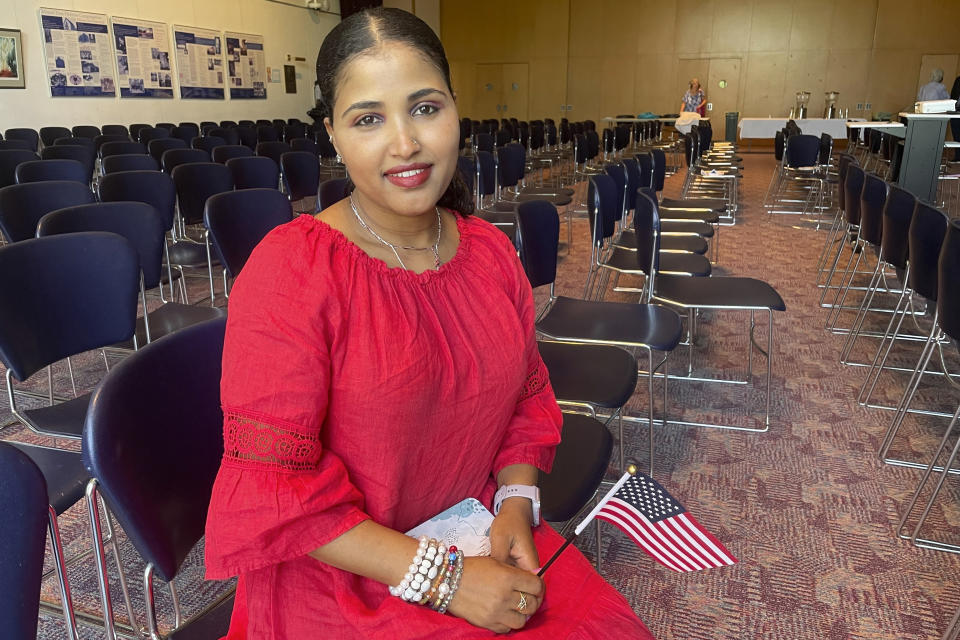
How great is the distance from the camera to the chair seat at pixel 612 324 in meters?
2.82

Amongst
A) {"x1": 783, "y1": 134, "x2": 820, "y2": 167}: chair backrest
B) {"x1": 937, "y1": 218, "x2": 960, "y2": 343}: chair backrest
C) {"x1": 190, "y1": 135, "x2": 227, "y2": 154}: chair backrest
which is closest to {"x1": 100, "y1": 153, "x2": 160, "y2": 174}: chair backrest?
{"x1": 190, "y1": 135, "x2": 227, "y2": 154}: chair backrest

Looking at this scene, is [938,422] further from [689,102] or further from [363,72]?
[689,102]

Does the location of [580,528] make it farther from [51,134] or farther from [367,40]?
[51,134]

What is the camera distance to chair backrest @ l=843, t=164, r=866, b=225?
4.58 m

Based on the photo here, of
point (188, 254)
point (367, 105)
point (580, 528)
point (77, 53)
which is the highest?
point (77, 53)

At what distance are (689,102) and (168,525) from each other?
16.5 metres

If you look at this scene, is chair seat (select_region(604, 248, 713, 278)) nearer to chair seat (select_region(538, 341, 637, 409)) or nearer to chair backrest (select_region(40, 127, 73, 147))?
chair seat (select_region(538, 341, 637, 409))

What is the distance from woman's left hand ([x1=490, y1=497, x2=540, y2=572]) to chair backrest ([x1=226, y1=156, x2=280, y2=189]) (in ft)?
15.9

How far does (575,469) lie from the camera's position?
6.08 feet

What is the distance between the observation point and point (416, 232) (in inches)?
52.4

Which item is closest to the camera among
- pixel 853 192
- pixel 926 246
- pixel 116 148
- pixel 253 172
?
pixel 926 246

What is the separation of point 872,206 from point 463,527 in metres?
3.78

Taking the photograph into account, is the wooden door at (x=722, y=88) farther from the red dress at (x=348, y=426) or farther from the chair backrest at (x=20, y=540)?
the chair backrest at (x=20, y=540)

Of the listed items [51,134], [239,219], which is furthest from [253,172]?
[51,134]
